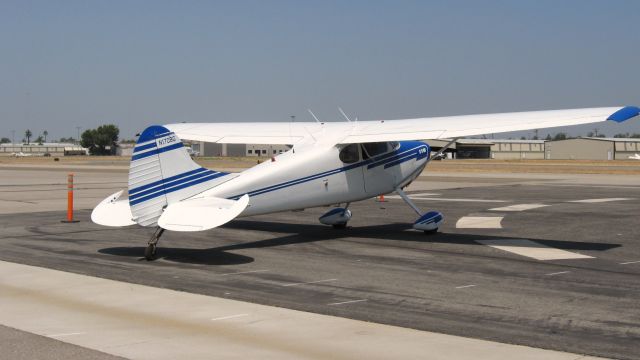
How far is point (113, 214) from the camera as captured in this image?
13.4 meters

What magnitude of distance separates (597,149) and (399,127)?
12260cm

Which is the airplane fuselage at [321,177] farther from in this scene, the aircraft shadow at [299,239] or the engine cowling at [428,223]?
the engine cowling at [428,223]

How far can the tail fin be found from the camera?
12898 mm

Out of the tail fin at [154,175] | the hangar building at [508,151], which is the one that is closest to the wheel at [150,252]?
the tail fin at [154,175]

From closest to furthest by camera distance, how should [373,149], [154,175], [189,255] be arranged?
1. [154,175]
2. [189,255]
3. [373,149]

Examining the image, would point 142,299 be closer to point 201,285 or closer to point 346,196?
point 201,285

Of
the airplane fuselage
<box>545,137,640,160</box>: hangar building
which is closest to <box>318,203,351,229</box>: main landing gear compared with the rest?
the airplane fuselage

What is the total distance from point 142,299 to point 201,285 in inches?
46.9

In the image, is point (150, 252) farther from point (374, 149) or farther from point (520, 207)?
point (520, 207)

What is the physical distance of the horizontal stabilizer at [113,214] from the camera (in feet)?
43.2

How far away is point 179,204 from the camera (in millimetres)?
12828

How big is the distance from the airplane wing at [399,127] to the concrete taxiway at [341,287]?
2188 millimetres

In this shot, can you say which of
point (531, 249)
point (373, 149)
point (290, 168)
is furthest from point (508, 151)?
point (290, 168)

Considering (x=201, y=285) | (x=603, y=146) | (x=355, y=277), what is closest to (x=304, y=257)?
(x=355, y=277)
